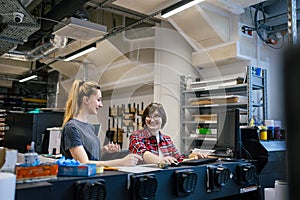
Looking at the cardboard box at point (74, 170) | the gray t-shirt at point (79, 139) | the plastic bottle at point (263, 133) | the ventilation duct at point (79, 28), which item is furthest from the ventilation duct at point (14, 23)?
the plastic bottle at point (263, 133)

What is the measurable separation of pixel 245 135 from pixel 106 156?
94 centimetres

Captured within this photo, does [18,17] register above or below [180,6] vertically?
below

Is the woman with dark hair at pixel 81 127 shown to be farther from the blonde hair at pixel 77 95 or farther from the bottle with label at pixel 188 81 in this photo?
the bottle with label at pixel 188 81

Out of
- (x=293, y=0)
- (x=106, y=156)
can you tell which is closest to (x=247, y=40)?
(x=293, y=0)

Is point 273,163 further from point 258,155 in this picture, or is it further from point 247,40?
point 247,40

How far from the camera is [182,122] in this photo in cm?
433

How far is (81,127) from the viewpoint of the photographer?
1.66 m

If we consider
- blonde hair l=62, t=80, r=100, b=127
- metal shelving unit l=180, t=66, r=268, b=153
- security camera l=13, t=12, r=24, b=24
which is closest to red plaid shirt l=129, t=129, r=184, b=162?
blonde hair l=62, t=80, r=100, b=127

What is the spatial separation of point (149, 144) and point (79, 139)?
73 centimetres

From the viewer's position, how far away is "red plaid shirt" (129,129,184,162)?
210 centimetres

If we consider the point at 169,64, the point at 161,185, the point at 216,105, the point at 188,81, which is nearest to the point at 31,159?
the point at 161,185

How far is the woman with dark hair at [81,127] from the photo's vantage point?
1.51m

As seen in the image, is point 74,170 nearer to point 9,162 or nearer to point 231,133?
point 9,162

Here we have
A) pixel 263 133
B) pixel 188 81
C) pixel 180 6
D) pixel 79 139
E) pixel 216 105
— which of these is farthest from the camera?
pixel 188 81
